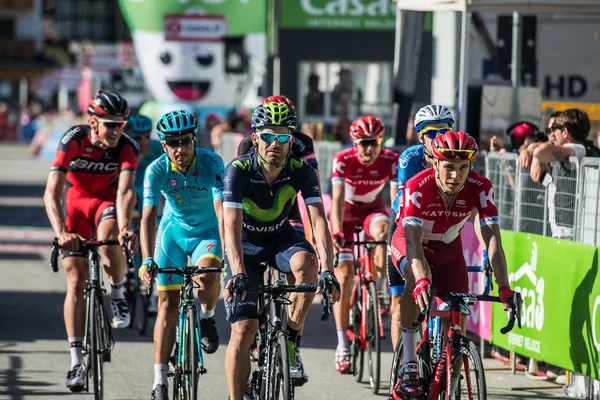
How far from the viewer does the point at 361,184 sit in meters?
10.4

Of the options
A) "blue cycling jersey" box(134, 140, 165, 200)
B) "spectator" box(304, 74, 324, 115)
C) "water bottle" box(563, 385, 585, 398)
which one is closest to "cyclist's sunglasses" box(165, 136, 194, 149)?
"water bottle" box(563, 385, 585, 398)

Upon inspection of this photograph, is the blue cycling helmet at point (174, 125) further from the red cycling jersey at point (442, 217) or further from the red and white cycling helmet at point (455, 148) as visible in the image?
the red and white cycling helmet at point (455, 148)

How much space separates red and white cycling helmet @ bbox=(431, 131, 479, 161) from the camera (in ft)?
22.0

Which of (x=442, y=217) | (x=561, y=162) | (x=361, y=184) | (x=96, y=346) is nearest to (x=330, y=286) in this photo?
(x=442, y=217)

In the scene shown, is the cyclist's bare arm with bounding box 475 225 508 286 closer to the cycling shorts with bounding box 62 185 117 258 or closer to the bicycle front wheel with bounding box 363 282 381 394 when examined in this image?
the bicycle front wheel with bounding box 363 282 381 394

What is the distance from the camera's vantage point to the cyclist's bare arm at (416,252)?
6.68 m

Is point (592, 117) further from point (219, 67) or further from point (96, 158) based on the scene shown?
Answer: point (219, 67)

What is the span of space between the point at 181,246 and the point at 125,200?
33.2 inches

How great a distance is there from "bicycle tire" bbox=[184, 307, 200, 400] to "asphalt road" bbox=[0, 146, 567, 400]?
1664 millimetres

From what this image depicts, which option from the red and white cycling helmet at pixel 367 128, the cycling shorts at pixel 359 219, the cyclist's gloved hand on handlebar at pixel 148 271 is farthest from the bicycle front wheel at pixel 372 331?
the cyclist's gloved hand on handlebar at pixel 148 271

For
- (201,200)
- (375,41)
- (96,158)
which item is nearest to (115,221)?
(96,158)

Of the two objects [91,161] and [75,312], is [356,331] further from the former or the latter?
[91,161]

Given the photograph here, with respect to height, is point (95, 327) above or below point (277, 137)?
below

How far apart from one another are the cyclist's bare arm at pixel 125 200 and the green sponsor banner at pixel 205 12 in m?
24.9
